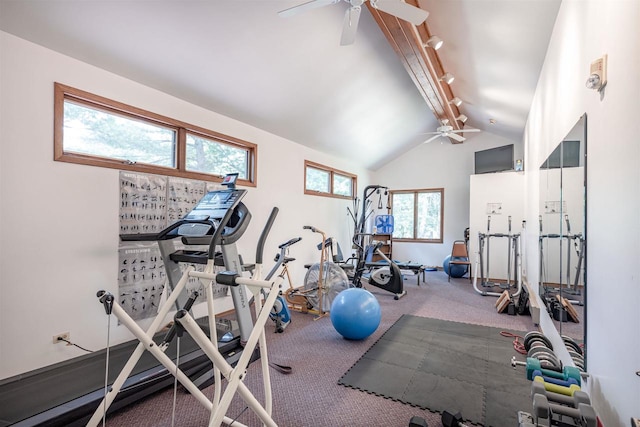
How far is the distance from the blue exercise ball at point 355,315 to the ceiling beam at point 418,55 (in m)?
2.91

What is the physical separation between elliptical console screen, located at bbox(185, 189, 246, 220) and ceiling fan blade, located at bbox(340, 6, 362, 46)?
1.65 meters

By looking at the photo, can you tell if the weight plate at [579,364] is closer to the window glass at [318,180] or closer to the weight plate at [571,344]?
the weight plate at [571,344]

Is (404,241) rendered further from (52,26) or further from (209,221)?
(52,26)

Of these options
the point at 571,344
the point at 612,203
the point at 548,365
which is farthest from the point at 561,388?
the point at 612,203

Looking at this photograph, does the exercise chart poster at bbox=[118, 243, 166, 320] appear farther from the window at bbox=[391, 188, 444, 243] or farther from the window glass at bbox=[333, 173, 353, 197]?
the window at bbox=[391, 188, 444, 243]

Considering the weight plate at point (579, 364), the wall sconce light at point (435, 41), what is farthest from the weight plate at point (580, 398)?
the wall sconce light at point (435, 41)

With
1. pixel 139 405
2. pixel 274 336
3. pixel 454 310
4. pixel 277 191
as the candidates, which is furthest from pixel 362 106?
pixel 139 405

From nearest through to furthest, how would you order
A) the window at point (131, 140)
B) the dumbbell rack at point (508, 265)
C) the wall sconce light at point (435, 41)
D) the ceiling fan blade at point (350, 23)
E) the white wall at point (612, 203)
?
the white wall at point (612, 203)
the ceiling fan blade at point (350, 23)
the window at point (131, 140)
the wall sconce light at point (435, 41)
the dumbbell rack at point (508, 265)

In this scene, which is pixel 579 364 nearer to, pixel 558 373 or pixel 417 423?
pixel 558 373

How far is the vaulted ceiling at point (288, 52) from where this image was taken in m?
2.63

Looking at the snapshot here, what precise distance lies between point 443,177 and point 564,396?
7305mm

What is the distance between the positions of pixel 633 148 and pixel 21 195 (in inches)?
145

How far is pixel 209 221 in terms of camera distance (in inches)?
90.6

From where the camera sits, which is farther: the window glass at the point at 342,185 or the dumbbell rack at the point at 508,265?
the window glass at the point at 342,185
